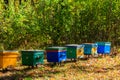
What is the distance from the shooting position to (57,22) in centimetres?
2116

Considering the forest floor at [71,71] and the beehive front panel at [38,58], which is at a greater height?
the beehive front panel at [38,58]

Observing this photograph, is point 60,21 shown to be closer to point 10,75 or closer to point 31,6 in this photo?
point 31,6

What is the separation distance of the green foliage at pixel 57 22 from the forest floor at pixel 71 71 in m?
5.86

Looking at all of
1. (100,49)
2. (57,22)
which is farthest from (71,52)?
(57,22)

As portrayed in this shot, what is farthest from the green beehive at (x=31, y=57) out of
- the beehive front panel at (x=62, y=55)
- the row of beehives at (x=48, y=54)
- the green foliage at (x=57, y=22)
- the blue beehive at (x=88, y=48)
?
the green foliage at (x=57, y=22)

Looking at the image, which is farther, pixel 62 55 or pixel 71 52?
pixel 71 52

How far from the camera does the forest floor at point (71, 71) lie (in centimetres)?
1210

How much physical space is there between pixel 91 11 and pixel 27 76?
10.0 metres

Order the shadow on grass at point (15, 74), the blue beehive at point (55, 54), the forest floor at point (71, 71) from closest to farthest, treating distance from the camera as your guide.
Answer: the shadow on grass at point (15, 74) → the forest floor at point (71, 71) → the blue beehive at point (55, 54)

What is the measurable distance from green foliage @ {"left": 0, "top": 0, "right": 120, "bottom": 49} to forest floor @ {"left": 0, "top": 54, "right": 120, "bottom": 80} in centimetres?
586

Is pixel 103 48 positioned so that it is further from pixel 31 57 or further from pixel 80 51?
pixel 31 57

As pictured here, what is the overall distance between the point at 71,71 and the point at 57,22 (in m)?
8.21

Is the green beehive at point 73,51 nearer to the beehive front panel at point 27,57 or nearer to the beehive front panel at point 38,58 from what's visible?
the beehive front panel at point 38,58

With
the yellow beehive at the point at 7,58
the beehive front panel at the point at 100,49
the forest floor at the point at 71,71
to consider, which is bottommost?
the forest floor at the point at 71,71
